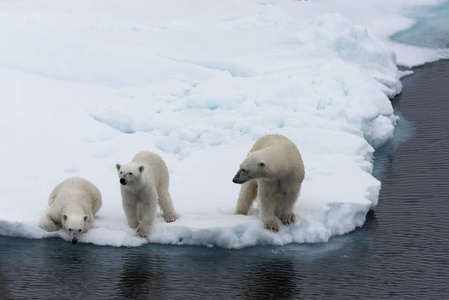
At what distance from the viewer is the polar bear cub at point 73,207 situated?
37.8 ft

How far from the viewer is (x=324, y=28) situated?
19.3 m

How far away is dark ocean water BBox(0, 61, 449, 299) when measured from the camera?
10.5 meters

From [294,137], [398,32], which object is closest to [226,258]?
[294,137]

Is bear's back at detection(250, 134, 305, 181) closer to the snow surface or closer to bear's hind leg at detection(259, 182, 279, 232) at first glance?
bear's hind leg at detection(259, 182, 279, 232)

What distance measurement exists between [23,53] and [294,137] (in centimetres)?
579

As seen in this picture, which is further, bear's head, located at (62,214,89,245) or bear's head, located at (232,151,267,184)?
bear's head, located at (62,214,89,245)

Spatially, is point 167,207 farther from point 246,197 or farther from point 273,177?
point 273,177

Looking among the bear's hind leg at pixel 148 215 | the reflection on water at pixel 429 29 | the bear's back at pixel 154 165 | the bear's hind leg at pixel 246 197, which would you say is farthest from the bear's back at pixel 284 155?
the reflection on water at pixel 429 29

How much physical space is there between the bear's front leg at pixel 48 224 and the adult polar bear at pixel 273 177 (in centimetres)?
244

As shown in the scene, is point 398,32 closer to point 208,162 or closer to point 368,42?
point 368,42

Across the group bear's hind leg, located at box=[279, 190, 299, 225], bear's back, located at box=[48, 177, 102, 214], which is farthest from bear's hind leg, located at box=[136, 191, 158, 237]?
bear's hind leg, located at box=[279, 190, 299, 225]

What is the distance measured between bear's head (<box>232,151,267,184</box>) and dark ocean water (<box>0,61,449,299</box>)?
38.4 inches

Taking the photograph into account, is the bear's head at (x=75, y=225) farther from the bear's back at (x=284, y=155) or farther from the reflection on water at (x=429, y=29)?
the reflection on water at (x=429, y=29)

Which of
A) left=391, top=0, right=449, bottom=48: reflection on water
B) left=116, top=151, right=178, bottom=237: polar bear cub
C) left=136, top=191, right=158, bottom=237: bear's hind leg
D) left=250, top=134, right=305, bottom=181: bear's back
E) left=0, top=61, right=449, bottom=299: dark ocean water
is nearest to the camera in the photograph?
left=0, top=61, right=449, bottom=299: dark ocean water
